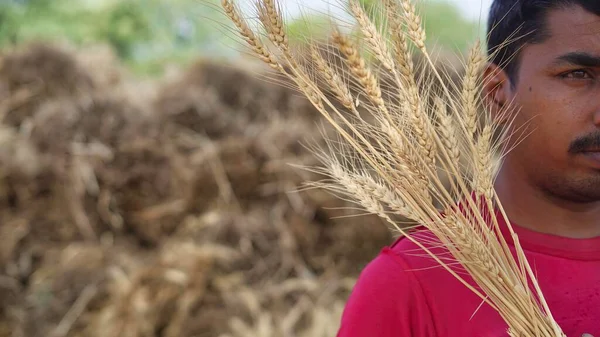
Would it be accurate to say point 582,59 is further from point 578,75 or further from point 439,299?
point 439,299

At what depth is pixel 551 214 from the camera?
1.27 m

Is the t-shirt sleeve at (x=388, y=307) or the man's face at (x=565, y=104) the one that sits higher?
the man's face at (x=565, y=104)

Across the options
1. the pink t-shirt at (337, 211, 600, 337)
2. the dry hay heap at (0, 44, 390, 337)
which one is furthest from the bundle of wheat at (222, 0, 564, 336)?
the dry hay heap at (0, 44, 390, 337)

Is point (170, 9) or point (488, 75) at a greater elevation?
point (488, 75)

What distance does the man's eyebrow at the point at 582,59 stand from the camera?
1138 mm

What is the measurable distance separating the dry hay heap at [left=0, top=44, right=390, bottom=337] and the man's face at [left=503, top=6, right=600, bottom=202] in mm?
1998

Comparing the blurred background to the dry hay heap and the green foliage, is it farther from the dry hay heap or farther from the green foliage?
the green foliage

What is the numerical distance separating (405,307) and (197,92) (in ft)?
10.9

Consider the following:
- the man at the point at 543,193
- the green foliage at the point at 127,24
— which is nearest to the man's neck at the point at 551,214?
the man at the point at 543,193

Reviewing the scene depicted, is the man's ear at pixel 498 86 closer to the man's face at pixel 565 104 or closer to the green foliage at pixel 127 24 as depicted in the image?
the man's face at pixel 565 104

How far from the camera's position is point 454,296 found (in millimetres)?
1142

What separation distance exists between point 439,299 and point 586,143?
0.32 metres

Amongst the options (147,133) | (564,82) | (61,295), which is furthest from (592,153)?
(147,133)

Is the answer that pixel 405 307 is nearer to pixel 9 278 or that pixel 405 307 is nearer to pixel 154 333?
pixel 154 333
